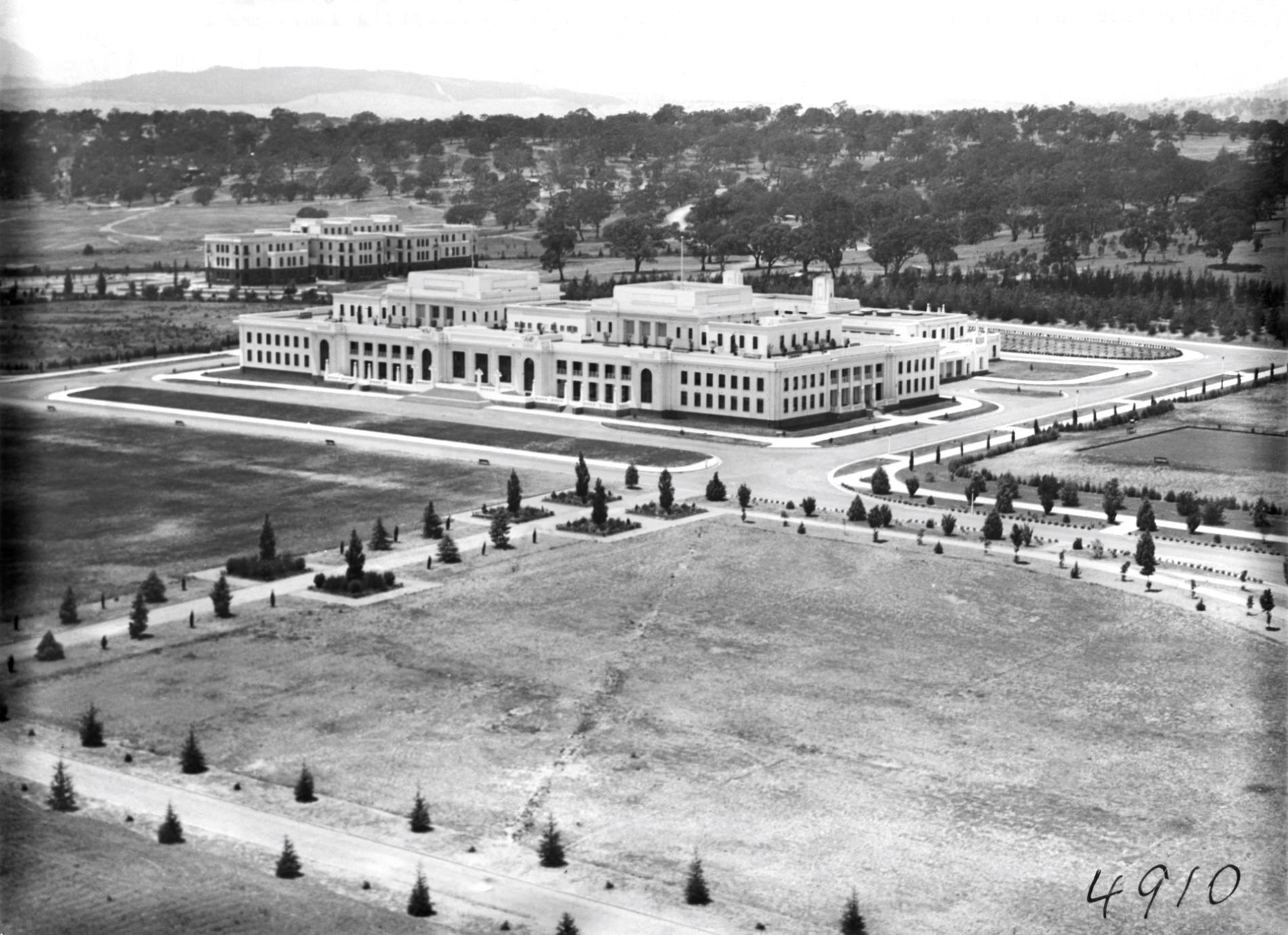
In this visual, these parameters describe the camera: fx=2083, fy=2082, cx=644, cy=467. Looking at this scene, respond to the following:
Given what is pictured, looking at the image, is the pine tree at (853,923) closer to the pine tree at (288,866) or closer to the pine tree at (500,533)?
the pine tree at (288,866)

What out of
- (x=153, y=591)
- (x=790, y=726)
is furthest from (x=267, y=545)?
(x=790, y=726)

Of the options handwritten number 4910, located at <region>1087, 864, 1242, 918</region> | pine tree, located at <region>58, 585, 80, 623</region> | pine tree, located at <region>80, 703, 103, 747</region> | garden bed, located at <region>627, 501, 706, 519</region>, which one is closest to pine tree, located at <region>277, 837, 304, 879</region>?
pine tree, located at <region>80, 703, 103, 747</region>

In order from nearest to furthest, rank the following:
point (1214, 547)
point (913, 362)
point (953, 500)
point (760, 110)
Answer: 1. point (1214, 547)
2. point (953, 500)
3. point (913, 362)
4. point (760, 110)

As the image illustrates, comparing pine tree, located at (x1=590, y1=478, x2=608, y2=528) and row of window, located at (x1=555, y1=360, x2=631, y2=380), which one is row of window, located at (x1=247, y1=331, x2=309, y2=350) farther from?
pine tree, located at (x1=590, y1=478, x2=608, y2=528)

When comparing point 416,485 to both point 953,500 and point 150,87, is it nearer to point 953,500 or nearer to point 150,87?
→ point 953,500

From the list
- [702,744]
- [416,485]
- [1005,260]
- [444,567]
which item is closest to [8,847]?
[702,744]

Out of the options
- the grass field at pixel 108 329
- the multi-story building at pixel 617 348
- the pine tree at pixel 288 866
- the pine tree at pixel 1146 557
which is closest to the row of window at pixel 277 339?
the multi-story building at pixel 617 348
